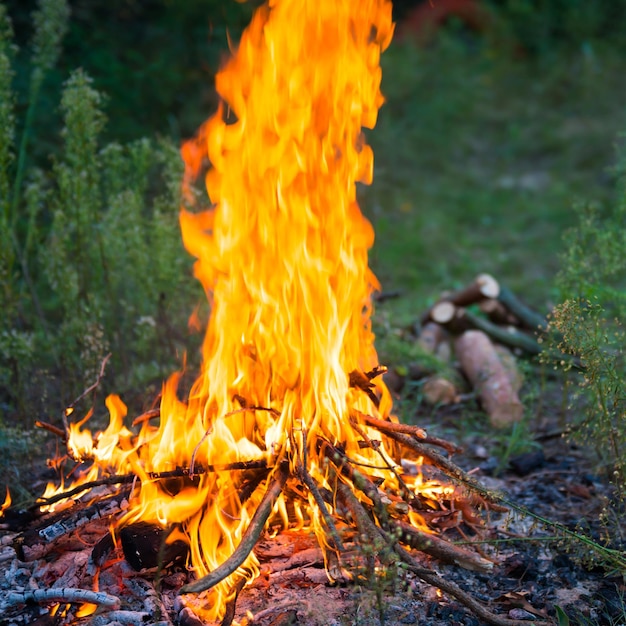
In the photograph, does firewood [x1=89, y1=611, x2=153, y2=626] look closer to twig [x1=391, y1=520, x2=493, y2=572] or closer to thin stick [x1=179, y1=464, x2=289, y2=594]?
thin stick [x1=179, y1=464, x2=289, y2=594]

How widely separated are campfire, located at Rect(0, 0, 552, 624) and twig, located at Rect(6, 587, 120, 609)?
0.65 ft

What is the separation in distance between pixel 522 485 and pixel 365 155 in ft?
6.02

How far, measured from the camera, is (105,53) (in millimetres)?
7086

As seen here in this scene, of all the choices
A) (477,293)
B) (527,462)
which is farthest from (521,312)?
(527,462)

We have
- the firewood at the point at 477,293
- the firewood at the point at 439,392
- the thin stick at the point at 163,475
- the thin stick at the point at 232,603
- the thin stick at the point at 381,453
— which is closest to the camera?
the thin stick at the point at 232,603

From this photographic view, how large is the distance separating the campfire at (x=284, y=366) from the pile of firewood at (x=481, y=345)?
60.1 inches

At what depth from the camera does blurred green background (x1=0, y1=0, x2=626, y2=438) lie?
4410 mm

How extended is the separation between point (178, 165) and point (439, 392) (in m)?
2.22

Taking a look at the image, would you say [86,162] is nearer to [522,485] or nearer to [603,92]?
[522,485]

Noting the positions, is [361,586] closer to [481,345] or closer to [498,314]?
[481,345]

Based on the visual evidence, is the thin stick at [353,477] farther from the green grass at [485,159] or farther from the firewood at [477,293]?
the green grass at [485,159]

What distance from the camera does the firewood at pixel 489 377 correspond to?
4492mm

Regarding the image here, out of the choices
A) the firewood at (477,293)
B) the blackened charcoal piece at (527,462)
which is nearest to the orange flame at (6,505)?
the blackened charcoal piece at (527,462)

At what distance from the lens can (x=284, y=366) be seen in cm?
299
